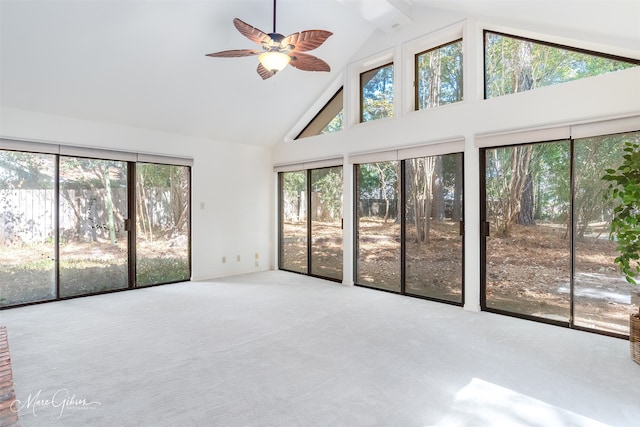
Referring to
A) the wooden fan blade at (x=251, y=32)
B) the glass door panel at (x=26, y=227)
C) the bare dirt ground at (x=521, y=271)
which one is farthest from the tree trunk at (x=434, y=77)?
the glass door panel at (x=26, y=227)

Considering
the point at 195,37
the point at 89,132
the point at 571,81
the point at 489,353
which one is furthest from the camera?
the point at 89,132

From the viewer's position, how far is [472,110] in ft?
13.4

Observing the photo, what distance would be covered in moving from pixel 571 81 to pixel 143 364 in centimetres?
458

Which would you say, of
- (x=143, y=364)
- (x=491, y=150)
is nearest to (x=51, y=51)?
(x=143, y=364)

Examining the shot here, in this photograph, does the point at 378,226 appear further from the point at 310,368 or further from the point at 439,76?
the point at 310,368

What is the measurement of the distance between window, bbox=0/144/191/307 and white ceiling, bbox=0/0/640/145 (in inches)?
25.8

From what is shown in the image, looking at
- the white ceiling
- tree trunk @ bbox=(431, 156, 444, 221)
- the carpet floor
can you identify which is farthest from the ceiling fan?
the carpet floor

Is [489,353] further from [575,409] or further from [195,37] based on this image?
[195,37]

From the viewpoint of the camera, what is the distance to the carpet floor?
209 centimetres

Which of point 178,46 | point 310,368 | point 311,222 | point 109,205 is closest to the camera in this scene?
point 310,368

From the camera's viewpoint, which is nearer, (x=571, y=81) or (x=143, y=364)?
(x=143, y=364)

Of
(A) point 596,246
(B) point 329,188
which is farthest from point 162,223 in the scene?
(A) point 596,246

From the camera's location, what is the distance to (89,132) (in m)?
4.71

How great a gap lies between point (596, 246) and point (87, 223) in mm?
6030
